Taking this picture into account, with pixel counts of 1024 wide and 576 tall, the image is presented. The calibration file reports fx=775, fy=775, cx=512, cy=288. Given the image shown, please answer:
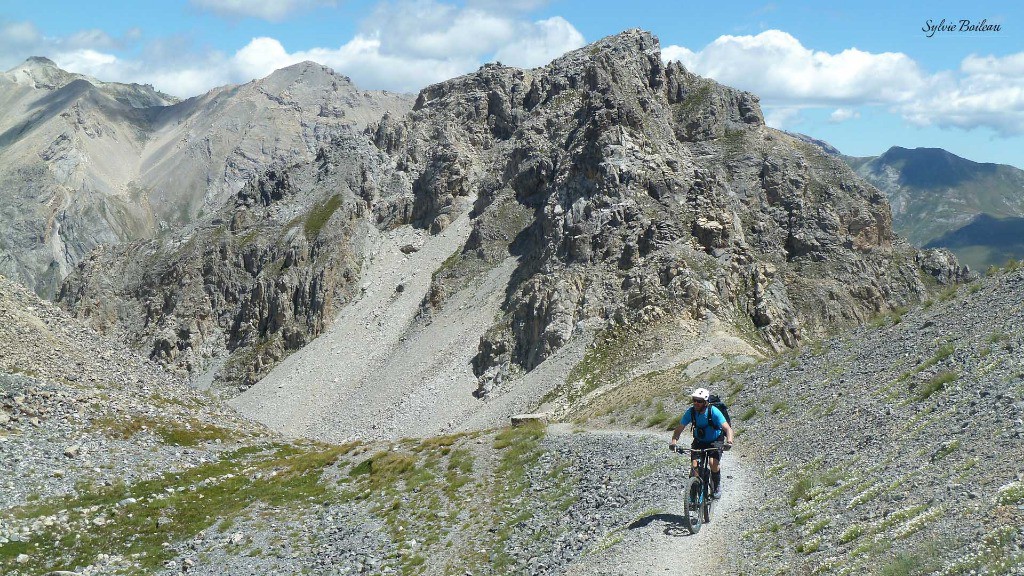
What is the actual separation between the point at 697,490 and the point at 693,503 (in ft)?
1.10

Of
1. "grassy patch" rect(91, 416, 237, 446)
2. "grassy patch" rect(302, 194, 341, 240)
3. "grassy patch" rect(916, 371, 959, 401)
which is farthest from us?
"grassy patch" rect(302, 194, 341, 240)

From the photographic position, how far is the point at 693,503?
59.3 ft

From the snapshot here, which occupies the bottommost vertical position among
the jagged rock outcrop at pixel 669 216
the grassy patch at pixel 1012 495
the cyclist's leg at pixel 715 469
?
the cyclist's leg at pixel 715 469

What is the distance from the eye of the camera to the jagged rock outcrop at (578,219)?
278 feet

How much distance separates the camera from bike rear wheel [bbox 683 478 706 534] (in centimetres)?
1791

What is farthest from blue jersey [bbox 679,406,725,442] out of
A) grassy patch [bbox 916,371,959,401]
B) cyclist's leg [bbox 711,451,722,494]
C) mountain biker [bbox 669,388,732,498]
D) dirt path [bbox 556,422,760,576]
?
grassy patch [bbox 916,371,959,401]

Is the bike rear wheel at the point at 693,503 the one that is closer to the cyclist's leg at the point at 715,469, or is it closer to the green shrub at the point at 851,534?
the cyclist's leg at the point at 715,469

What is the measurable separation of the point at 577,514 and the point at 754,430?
10.3 m

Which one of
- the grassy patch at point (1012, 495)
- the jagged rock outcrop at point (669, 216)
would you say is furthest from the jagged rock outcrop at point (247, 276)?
the grassy patch at point (1012, 495)

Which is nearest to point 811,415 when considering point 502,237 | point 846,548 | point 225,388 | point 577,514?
point 577,514

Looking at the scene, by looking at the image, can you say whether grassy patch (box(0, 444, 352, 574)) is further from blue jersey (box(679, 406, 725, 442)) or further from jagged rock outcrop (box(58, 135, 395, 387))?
jagged rock outcrop (box(58, 135, 395, 387))

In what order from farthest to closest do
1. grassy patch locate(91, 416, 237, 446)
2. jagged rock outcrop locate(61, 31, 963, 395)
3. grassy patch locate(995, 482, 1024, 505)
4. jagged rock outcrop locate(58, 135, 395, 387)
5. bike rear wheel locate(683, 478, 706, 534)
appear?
jagged rock outcrop locate(58, 135, 395, 387) < jagged rock outcrop locate(61, 31, 963, 395) < grassy patch locate(91, 416, 237, 446) < bike rear wheel locate(683, 478, 706, 534) < grassy patch locate(995, 482, 1024, 505)

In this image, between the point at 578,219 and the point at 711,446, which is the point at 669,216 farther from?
the point at 711,446

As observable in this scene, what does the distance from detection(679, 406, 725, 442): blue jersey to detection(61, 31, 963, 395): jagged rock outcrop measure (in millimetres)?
57202
